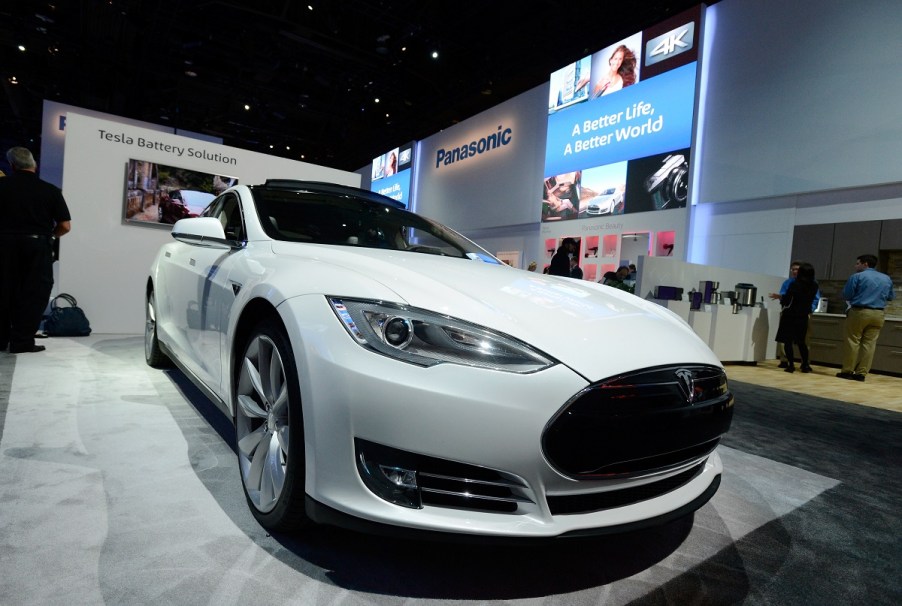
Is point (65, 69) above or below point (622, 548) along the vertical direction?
above

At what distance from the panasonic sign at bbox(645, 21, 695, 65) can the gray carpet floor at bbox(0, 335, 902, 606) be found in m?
8.00

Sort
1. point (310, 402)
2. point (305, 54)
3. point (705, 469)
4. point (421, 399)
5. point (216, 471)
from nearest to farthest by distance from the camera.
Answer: point (421, 399)
point (310, 402)
point (705, 469)
point (216, 471)
point (305, 54)

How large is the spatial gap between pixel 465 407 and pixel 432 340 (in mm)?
180

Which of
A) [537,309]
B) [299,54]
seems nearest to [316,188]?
[537,309]

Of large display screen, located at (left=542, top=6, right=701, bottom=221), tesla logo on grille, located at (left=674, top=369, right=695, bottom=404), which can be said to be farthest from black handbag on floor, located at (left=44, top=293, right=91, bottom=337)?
large display screen, located at (left=542, top=6, right=701, bottom=221)

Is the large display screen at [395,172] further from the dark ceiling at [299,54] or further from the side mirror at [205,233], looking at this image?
the side mirror at [205,233]

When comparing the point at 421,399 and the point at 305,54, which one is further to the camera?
the point at 305,54

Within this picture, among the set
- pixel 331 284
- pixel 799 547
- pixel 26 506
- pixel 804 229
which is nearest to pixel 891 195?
pixel 804 229

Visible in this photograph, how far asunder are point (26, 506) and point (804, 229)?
30.0 feet

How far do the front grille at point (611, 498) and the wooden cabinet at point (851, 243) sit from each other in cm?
784

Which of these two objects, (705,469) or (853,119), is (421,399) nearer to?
(705,469)

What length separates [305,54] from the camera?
37.9 feet

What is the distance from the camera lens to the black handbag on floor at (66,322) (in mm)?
4969

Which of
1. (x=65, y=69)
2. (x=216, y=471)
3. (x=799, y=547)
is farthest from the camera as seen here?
(x=65, y=69)
